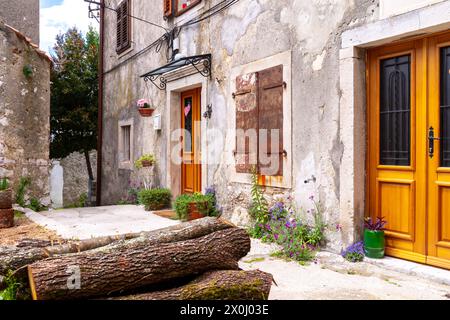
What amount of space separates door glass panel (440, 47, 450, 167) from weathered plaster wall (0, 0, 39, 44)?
30.8 feet

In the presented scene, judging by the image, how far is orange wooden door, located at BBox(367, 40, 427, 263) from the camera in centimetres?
389

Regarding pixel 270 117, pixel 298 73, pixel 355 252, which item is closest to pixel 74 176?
pixel 270 117

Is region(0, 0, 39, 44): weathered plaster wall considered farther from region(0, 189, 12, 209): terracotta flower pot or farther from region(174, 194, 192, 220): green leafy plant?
region(174, 194, 192, 220): green leafy plant

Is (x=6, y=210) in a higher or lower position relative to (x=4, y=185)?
lower

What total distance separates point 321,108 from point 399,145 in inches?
39.4

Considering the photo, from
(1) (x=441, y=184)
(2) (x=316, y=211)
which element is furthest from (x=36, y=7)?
(1) (x=441, y=184)

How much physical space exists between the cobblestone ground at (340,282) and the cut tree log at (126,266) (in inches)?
23.4

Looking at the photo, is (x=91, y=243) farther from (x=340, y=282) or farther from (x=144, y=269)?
(x=340, y=282)

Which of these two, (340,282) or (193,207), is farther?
(193,207)

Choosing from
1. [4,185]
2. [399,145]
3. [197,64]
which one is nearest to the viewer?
[399,145]

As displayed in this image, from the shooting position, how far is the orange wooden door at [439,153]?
371 centimetres

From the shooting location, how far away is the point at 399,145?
4102mm
